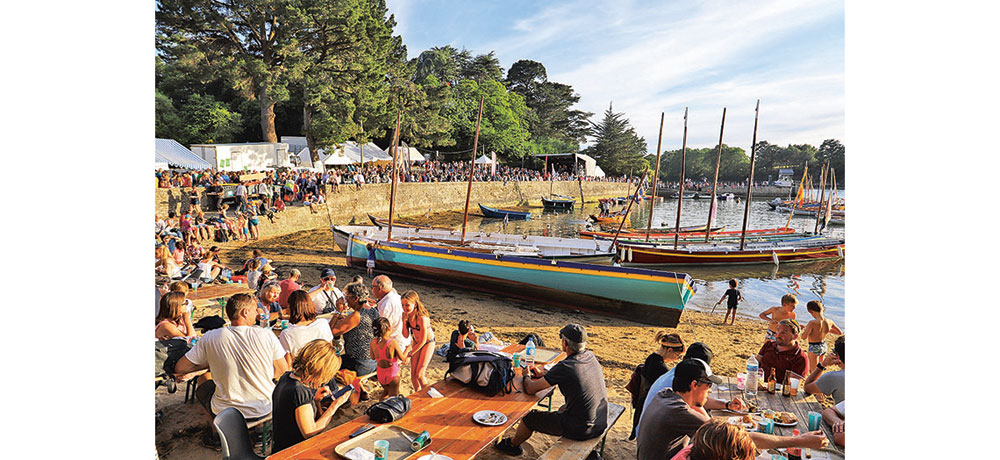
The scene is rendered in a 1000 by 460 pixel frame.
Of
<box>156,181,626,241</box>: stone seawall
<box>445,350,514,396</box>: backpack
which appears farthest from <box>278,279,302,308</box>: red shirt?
<box>156,181,626,241</box>: stone seawall

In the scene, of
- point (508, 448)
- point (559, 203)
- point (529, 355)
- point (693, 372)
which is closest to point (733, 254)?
point (529, 355)

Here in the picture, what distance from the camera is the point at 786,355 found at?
15.6 feet

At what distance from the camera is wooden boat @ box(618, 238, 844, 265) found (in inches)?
660

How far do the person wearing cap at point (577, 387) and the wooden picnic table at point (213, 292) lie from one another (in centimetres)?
459

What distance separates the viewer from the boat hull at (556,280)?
980 cm

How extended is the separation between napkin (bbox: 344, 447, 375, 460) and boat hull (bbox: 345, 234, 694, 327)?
308 inches

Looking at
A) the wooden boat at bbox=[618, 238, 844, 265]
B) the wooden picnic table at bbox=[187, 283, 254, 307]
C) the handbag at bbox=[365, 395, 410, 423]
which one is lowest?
the wooden boat at bbox=[618, 238, 844, 265]

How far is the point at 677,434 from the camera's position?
110 inches

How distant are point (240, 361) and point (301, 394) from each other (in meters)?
0.84

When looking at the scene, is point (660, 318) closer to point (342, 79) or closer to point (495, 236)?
point (495, 236)

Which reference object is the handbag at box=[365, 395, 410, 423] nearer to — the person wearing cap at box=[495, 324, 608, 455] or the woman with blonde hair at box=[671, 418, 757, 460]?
the person wearing cap at box=[495, 324, 608, 455]

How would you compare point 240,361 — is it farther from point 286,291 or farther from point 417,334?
point 286,291

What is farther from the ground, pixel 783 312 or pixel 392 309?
pixel 392 309
